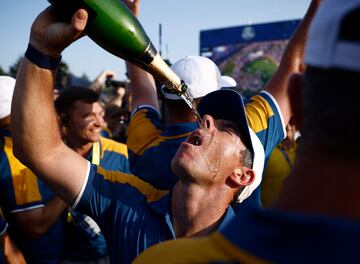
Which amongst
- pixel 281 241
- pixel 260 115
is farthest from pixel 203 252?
pixel 260 115

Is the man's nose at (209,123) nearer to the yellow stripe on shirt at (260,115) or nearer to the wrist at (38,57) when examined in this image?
the yellow stripe on shirt at (260,115)

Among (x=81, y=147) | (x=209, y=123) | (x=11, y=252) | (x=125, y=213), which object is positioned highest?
(x=209, y=123)

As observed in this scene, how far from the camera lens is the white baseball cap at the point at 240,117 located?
2168 mm

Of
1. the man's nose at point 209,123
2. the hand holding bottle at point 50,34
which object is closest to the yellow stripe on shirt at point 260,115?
the man's nose at point 209,123

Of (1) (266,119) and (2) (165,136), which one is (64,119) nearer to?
(2) (165,136)

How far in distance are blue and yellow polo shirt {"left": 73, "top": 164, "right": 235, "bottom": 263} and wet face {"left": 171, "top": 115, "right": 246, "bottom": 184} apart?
179 mm

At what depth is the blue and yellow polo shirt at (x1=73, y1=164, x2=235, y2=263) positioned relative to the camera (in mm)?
1995

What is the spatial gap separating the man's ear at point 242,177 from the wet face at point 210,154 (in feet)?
0.08

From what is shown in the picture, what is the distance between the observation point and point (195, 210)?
1992 mm

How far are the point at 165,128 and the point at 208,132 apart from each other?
632 mm

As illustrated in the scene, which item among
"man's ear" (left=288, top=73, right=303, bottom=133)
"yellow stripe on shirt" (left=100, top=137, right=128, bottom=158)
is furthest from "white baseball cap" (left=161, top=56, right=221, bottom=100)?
"man's ear" (left=288, top=73, right=303, bottom=133)

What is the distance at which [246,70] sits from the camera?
13789mm

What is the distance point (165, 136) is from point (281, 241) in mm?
2024

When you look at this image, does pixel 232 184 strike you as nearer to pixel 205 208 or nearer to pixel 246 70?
pixel 205 208
